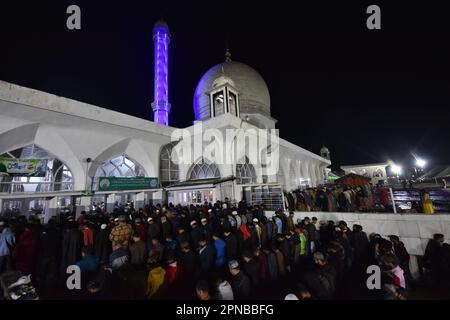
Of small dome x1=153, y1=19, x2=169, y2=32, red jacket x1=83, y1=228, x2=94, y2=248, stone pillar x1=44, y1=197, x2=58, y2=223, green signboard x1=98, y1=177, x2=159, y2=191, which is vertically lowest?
red jacket x1=83, y1=228, x2=94, y2=248

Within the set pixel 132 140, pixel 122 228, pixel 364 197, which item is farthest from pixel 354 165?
pixel 122 228

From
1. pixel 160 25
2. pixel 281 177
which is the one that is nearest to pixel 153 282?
pixel 281 177

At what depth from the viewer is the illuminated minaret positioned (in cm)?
2520

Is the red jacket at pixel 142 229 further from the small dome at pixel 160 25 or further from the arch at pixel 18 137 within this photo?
the small dome at pixel 160 25

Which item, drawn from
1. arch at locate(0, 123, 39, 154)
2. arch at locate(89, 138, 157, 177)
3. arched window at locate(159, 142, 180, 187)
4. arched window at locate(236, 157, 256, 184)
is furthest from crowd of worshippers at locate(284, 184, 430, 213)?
arch at locate(0, 123, 39, 154)

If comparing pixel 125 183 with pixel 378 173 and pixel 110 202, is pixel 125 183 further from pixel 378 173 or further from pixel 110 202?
pixel 378 173

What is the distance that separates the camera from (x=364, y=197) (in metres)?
9.01

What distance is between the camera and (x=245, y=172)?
14609 millimetres

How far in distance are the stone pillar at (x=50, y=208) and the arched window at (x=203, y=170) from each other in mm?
7819

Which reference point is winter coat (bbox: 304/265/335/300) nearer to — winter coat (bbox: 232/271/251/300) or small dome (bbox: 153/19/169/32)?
winter coat (bbox: 232/271/251/300)

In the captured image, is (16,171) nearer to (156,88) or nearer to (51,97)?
(51,97)

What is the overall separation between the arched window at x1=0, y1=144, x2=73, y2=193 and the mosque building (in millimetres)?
30

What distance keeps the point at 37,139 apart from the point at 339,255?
12.1 metres

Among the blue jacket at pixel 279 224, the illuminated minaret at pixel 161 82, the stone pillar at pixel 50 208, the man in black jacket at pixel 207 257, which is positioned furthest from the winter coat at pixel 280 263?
the illuminated minaret at pixel 161 82
